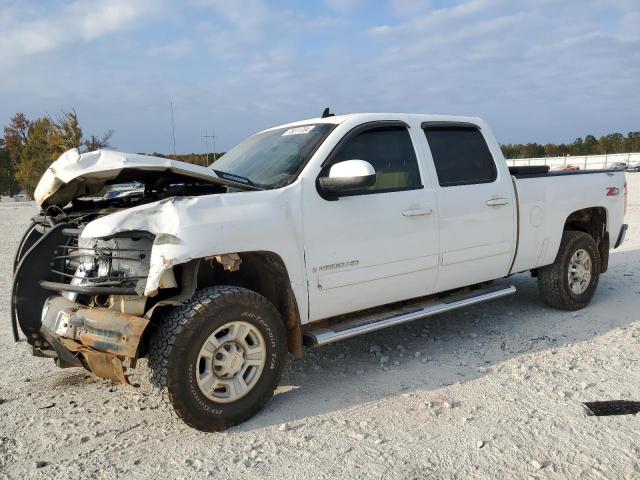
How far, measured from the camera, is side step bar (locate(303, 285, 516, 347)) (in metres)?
4.05

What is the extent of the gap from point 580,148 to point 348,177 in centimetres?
9904

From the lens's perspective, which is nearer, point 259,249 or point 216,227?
point 216,227

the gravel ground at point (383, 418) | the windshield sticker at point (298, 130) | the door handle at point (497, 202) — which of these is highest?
the windshield sticker at point (298, 130)

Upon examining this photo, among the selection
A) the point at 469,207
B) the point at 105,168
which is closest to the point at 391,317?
the point at 469,207

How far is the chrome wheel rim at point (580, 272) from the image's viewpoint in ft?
20.1

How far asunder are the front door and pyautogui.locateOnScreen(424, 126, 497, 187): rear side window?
0.25 m

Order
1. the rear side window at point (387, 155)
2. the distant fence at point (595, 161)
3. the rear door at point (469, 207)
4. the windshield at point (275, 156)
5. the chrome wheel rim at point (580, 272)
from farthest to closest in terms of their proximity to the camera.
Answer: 1. the distant fence at point (595, 161)
2. the chrome wheel rim at point (580, 272)
3. the rear door at point (469, 207)
4. the rear side window at point (387, 155)
5. the windshield at point (275, 156)

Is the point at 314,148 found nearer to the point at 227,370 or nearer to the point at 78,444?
the point at 227,370

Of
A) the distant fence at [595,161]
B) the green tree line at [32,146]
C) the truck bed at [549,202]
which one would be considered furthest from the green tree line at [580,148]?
the truck bed at [549,202]

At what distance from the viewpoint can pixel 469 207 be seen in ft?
16.1

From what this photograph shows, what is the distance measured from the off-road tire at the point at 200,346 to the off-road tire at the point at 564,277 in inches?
140

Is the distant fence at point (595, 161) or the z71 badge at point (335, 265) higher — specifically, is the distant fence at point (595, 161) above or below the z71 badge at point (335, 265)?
below

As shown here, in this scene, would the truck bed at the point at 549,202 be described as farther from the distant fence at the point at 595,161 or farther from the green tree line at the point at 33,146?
the distant fence at the point at 595,161

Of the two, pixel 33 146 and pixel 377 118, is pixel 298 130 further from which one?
pixel 33 146
